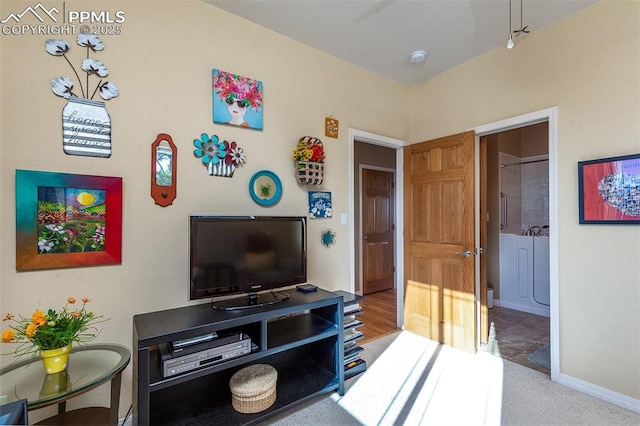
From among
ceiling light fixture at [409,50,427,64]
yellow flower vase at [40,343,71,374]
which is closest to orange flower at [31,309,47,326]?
yellow flower vase at [40,343,71,374]

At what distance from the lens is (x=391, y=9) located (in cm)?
211

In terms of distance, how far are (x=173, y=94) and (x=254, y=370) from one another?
1917 millimetres

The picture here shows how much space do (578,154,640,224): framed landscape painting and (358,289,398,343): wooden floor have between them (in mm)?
1947

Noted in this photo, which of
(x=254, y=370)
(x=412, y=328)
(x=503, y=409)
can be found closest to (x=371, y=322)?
(x=412, y=328)

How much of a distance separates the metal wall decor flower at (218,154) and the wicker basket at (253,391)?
1.38 metres

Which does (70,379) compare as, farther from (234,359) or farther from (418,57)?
(418,57)

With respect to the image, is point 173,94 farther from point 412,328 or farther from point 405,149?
point 412,328

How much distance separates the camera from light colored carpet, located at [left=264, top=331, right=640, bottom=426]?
179 cm

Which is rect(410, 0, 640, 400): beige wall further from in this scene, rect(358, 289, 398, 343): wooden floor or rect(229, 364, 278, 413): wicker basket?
rect(229, 364, 278, 413): wicker basket

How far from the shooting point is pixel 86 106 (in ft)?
5.43

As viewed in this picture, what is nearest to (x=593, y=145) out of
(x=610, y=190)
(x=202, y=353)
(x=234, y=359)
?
(x=610, y=190)

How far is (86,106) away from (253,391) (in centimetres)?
193

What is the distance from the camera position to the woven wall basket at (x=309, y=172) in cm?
236

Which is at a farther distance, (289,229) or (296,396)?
(289,229)
